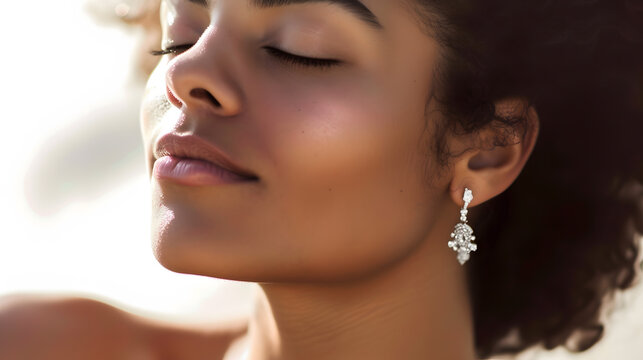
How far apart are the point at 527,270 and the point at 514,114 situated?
1.57ft

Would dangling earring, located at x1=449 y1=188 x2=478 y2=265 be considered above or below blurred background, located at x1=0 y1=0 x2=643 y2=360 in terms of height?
below

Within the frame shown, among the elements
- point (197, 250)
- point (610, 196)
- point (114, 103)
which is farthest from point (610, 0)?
point (114, 103)

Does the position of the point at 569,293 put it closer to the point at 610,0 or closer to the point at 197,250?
the point at 610,0

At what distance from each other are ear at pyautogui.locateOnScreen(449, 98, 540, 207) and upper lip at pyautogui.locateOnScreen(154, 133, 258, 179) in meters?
0.42

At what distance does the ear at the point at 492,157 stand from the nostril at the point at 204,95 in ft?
1.52

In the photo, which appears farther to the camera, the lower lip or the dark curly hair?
the dark curly hair

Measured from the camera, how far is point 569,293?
1.90 metres

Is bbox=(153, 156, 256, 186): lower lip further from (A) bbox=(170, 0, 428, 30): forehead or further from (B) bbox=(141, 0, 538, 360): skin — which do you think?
(A) bbox=(170, 0, 428, 30): forehead

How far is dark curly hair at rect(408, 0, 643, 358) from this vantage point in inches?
59.2

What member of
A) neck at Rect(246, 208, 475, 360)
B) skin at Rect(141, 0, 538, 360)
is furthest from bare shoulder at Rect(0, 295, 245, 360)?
skin at Rect(141, 0, 538, 360)

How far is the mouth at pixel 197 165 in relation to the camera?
1.37 meters

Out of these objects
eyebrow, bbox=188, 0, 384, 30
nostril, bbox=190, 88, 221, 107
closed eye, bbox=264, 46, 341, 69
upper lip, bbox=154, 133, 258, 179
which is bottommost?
upper lip, bbox=154, 133, 258, 179

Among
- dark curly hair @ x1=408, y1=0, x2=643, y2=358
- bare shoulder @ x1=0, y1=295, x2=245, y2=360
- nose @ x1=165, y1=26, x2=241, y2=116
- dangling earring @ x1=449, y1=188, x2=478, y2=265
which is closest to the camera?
nose @ x1=165, y1=26, x2=241, y2=116

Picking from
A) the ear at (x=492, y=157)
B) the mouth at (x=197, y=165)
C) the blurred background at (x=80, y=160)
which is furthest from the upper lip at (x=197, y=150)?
the blurred background at (x=80, y=160)
